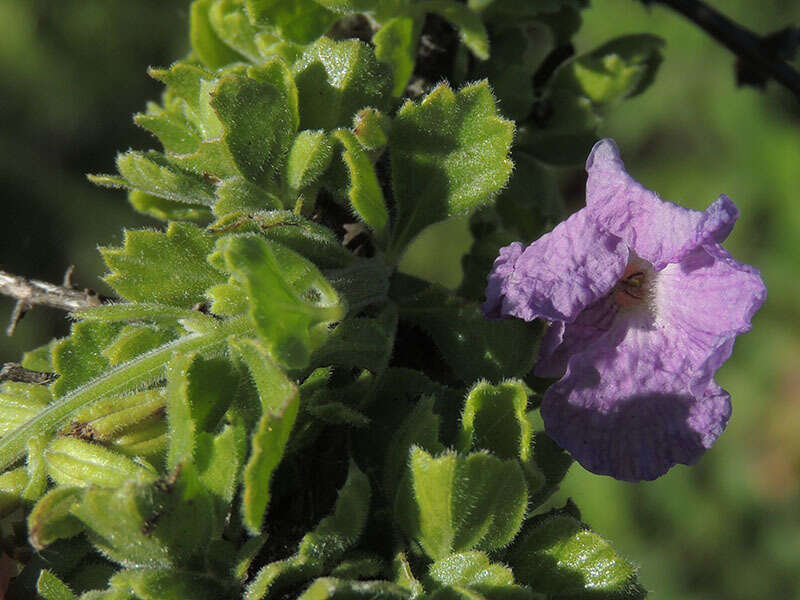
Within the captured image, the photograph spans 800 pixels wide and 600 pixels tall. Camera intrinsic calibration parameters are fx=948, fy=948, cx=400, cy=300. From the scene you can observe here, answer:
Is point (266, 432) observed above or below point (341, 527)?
above

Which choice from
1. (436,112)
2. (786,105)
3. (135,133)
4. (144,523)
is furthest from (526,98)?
(135,133)

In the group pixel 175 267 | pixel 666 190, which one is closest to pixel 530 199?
pixel 175 267

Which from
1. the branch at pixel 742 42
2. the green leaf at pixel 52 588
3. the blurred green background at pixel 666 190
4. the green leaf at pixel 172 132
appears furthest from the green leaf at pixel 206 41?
the blurred green background at pixel 666 190

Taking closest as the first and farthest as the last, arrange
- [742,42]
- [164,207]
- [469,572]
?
[469,572] < [164,207] < [742,42]

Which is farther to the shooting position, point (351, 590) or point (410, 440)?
point (410, 440)

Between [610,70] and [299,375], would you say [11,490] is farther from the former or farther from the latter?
[610,70]

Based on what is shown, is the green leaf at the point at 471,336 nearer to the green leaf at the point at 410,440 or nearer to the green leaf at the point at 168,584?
the green leaf at the point at 410,440

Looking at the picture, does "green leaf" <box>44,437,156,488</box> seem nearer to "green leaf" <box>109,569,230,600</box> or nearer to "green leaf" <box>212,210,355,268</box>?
"green leaf" <box>109,569,230,600</box>

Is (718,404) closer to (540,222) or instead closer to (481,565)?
(481,565)
